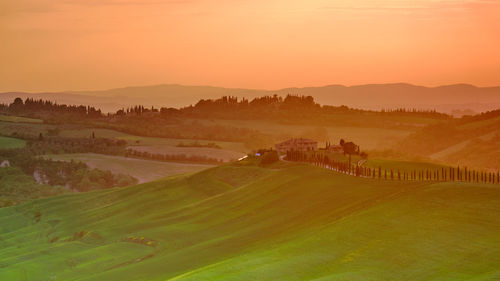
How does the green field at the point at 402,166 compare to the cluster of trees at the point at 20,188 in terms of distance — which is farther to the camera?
the cluster of trees at the point at 20,188

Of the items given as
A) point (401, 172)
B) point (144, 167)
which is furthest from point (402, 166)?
point (144, 167)

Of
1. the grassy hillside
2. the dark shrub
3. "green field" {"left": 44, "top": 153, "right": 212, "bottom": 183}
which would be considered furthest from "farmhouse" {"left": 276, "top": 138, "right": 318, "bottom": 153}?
"green field" {"left": 44, "top": 153, "right": 212, "bottom": 183}

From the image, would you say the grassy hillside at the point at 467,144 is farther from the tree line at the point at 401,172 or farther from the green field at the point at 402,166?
the tree line at the point at 401,172

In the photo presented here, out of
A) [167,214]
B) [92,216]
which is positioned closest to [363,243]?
[167,214]

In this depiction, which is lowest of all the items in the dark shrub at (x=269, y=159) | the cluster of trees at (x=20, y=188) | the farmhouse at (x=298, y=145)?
the cluster of trees at (x=20, y=188)

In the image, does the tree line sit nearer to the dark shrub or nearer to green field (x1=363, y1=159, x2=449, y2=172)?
green field (x1=363, y1=159, x2=449, y2=172)

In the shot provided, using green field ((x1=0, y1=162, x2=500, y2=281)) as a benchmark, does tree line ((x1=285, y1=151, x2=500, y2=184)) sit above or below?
above

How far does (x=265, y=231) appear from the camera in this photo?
6219 cm

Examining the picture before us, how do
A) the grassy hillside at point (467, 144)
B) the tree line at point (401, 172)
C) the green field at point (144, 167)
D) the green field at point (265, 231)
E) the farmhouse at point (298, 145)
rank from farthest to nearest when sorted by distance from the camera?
the green field at point (144, 167) → the grassy hillside at point (467, 144) → the farmhouse at point (298, 145) → the tree line at point (401, 172) → the green field at point (265, 231)

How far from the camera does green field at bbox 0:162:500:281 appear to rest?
40.0 m

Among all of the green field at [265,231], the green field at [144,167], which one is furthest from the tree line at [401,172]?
the green field at [144,167]

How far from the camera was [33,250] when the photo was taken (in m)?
84.1

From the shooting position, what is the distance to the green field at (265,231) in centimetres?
3997

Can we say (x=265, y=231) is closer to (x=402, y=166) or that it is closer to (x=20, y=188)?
(x=402, y=166)
